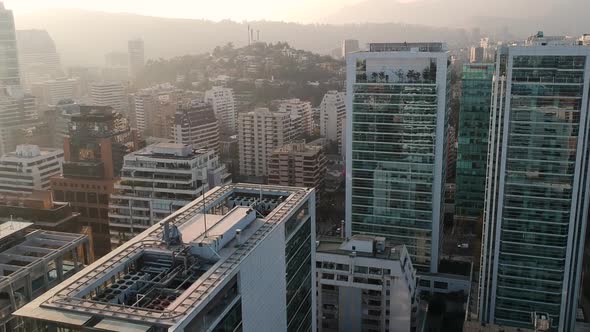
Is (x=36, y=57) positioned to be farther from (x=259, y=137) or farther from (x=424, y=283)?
(x=424, y=283)

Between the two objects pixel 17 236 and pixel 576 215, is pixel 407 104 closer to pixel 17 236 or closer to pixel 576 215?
pixel 576 215

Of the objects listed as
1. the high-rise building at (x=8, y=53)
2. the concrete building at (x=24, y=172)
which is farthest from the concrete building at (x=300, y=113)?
the high-rise building at (x=8, y=53)

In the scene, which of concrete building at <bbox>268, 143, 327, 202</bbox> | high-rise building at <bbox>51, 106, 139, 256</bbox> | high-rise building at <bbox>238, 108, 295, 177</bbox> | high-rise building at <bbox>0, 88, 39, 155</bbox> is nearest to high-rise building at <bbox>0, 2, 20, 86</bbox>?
high-rise building at <bbox>0, 88, 39, 155</bbox>

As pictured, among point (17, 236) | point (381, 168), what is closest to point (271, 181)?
point (381, 168)

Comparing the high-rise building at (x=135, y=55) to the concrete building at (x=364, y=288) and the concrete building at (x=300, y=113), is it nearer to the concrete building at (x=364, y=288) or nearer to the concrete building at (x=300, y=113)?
the concrete building at (x=300, y=113)

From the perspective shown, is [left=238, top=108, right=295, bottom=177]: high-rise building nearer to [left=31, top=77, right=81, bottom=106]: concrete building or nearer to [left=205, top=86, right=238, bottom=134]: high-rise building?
[left=205, top=86, right=238, bottom=134]: high-rise building
